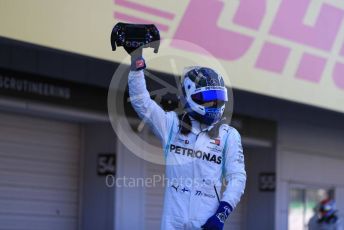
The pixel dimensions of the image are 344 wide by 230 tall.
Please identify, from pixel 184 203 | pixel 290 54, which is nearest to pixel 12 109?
pixel 290 54

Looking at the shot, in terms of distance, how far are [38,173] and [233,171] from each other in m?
6.52

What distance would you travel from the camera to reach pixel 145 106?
383cm

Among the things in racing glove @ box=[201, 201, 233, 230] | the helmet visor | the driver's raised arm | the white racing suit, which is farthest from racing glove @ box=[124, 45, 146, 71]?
racing glove @ box=[201, 201, 233, 230]

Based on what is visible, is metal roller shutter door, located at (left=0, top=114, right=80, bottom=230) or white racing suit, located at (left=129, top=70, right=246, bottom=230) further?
metal roller shutter door, located at (left=0, top=114, right=80, bottom=230)

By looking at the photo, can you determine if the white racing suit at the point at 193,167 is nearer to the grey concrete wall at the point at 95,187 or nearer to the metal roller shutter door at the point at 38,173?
the metal roller shutter door at the point at 38,173

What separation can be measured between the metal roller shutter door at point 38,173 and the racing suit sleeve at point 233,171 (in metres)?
5.96

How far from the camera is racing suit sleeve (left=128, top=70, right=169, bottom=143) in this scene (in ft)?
12.2

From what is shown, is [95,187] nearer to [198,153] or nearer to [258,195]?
[258,195]

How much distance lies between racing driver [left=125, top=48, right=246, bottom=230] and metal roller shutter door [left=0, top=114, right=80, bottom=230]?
588 centimetres

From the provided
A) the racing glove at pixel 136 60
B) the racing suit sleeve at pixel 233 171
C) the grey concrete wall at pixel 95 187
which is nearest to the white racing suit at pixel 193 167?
the racing suit sleeve at pixel 233 171

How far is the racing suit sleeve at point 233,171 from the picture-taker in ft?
12.8

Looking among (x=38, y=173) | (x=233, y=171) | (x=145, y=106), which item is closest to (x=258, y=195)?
(x=38, y=173)

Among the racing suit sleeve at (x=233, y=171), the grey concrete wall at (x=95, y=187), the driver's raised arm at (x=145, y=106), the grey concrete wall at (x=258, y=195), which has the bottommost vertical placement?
the grey concrete wall at (x=258, y=195)

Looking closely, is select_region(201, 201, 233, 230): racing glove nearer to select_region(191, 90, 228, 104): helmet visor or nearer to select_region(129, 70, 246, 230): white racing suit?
select_region(129, 70, 246, 230): white racing suit
